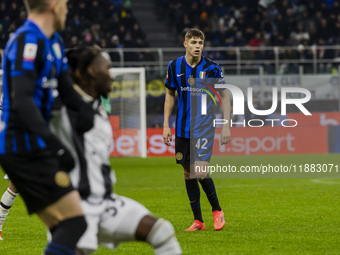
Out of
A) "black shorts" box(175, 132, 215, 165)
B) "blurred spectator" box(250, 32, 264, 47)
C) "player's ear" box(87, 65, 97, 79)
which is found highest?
"player's ear" box(87, 65, 97, 79)

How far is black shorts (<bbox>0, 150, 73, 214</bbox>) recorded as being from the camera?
3332mm

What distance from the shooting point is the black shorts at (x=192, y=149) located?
23.7 feet

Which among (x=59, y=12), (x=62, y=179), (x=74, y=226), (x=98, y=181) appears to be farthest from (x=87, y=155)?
(x=59, y=12)

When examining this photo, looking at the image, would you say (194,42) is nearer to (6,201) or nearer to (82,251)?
(6,201)

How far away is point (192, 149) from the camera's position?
7230 mm

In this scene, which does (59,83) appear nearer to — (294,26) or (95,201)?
(95,201)

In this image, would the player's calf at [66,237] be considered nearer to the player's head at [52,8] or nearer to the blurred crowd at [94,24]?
the player's head at [52,8]

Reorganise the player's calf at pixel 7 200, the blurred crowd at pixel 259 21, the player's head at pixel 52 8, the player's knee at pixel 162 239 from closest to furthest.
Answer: the player's head at pixel 52 8 → the player's knee at pixel 162 239 → the player's calf at pixel 7 200 → the blurred crowd at pixel 259 21

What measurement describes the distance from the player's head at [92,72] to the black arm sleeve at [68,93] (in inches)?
4.6

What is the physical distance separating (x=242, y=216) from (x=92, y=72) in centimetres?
529

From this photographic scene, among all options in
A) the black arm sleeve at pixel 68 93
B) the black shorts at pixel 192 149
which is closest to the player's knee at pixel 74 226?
the black arm sleeve at pixel 68 93

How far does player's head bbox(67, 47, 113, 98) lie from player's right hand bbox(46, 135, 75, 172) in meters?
0.48

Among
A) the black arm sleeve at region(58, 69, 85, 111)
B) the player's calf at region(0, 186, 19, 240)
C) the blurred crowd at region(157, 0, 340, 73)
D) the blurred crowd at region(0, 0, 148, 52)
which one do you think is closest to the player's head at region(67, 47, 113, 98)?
Result: the black arm sleeve at region(58, 69, 85, 111)

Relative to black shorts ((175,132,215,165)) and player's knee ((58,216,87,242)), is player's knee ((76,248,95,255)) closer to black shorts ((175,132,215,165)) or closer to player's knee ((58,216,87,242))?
player's knee ((58,216,87,242))
